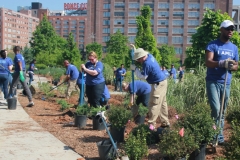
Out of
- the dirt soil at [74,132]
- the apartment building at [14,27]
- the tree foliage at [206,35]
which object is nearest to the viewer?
the dirt soil at [74,132]

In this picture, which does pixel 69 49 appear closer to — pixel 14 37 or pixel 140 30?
pixel 140 30

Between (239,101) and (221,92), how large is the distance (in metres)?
3.64

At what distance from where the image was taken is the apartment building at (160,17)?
95.8 metres

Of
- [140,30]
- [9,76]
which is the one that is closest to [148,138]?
[9,76]

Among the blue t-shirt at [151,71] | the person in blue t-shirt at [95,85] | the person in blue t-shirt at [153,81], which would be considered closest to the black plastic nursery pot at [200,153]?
the person in blue t-shirt at [153,81]

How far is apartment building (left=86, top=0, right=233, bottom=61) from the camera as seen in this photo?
95750 millimetres

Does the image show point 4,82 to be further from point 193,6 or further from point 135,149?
point 193,6

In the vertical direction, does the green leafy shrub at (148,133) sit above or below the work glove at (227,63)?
below

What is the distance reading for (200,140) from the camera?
4.30 meters

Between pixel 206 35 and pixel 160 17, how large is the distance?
256 feet

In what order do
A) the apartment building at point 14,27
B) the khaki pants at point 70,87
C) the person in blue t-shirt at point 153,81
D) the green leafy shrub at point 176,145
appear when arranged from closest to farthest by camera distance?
the green leafy shrub at point 176,145, the person in blue t-shirt at point 153,81, the khaki pants at point 70,87, the apartment building at point 14,27

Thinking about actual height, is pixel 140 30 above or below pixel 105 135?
above

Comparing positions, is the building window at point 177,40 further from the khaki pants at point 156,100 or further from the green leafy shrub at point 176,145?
the green leafy shrub at point 176,145

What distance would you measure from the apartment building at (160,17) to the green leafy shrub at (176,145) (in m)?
93.2
